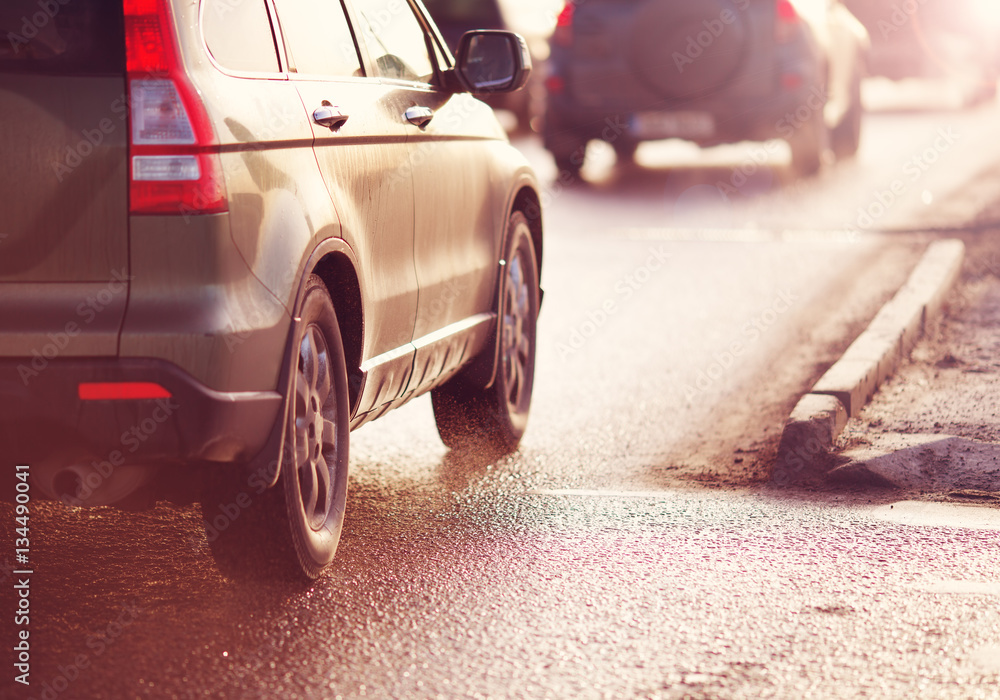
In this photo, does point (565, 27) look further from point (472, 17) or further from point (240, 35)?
point (240, 35)

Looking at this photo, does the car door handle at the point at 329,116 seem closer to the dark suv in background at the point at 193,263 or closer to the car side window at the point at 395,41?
the dark suv in background at the point at 193,263

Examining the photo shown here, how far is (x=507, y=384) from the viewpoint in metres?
6.40

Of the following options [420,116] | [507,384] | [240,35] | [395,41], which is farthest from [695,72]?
[240,35]

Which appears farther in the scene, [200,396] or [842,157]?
[842,157]

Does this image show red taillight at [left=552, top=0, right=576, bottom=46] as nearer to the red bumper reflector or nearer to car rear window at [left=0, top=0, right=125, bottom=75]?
car rear window at [left=0, top=0, right=125, bottom=75]

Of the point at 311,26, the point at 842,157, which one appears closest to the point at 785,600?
the point at 311,26

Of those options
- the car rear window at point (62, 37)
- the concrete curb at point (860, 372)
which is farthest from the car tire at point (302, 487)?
the concrete curb at point (860, 372)

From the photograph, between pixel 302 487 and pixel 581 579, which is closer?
pixel 302 487

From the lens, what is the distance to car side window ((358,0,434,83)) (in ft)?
17.6

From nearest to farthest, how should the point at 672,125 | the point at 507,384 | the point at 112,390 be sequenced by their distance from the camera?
the point at 112,390
the point at 507,384
the point at 672,125

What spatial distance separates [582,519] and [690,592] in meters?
0.91

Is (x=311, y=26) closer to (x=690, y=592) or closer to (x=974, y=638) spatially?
(x=690, y=592)

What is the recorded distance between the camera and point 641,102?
A: 595 inches

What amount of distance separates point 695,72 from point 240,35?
10823 millimetres
